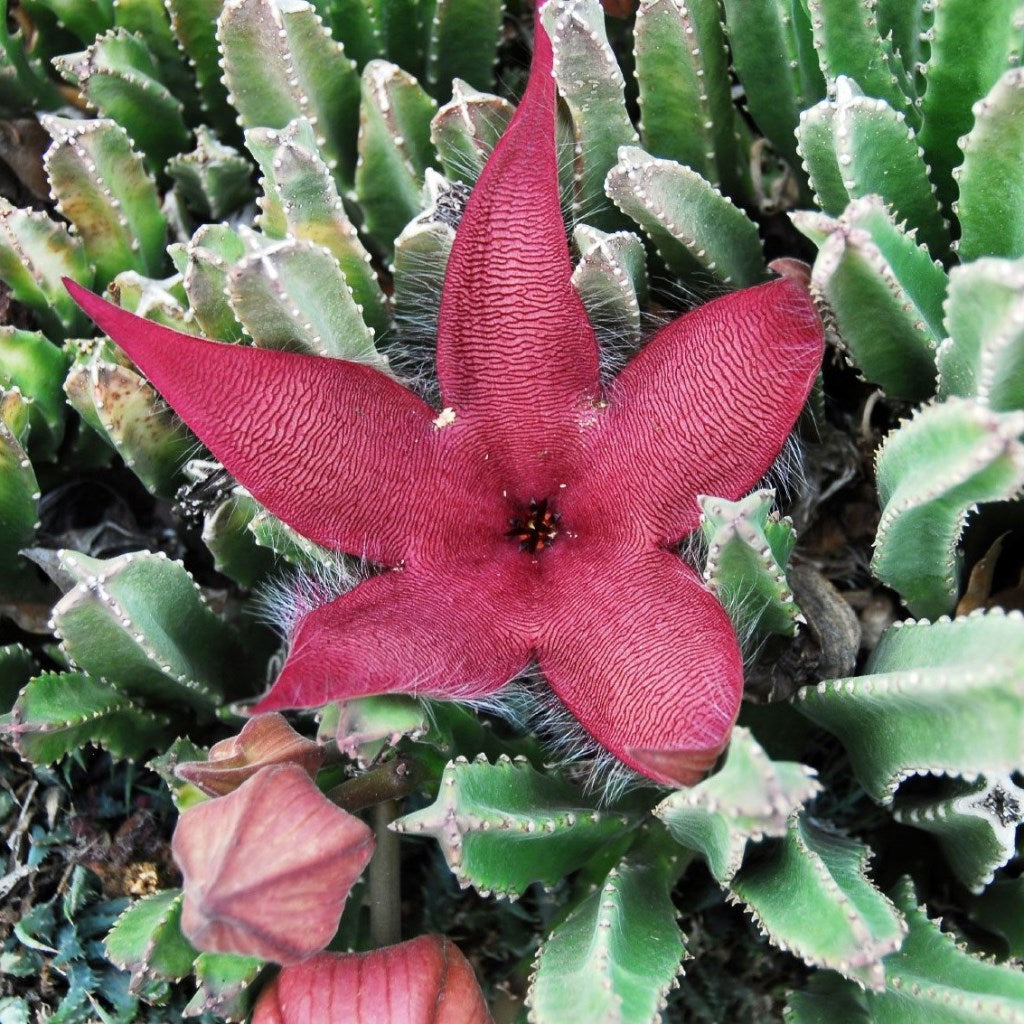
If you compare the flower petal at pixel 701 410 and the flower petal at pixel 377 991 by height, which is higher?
the flower petal at pixel 701 410

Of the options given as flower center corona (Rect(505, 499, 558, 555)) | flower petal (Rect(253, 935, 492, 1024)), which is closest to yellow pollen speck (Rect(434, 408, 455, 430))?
flower center corona (Rect(505, 499, 558, 555))

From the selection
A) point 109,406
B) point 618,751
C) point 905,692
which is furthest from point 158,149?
point 905,692

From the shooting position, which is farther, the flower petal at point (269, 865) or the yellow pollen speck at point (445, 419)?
the yellow pollen speck at point (445, 419)

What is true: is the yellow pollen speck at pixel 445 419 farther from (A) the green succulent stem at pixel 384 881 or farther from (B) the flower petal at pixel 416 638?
(A) the green succulent stem at pixel 384 881

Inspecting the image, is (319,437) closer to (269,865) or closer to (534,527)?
(534,527)

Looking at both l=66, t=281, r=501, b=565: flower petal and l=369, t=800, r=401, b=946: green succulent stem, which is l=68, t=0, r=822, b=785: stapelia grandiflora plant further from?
l=369, t=800, r=401, b=946: green succulent stem

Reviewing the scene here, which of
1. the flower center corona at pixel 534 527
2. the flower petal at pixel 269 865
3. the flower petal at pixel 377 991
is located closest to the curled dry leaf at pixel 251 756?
the flower petal at pixel 269 865
